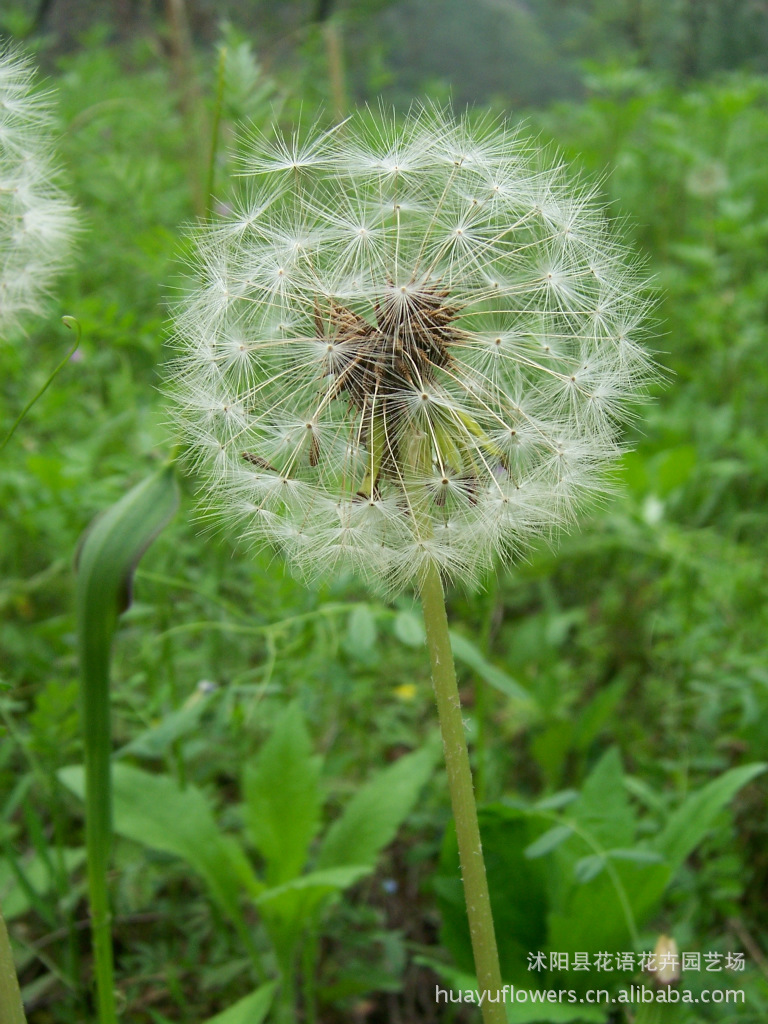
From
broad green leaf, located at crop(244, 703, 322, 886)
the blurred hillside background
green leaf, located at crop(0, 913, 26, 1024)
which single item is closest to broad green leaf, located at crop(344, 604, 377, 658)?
the blurred hillside background

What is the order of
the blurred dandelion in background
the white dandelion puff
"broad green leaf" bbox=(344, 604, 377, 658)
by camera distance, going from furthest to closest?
1. "broad green leaf" bbox=(344, 604, 377, 658)
2. the blurred dandelion in background
3. the white dandelion puff

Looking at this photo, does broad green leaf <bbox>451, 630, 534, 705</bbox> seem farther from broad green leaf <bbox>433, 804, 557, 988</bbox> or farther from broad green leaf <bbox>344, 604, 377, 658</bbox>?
broad green leaf <bbox>433, 804, 557, 988</bbox>

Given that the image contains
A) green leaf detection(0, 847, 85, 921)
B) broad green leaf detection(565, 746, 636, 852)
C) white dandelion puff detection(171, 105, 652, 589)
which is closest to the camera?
white dandelion puff detection(171, 105, 652, 589)

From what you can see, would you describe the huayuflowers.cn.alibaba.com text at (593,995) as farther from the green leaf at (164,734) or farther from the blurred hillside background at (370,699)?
the green leaf at (164,734)

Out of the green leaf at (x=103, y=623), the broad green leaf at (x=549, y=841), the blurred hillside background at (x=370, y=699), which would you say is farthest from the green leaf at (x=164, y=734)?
the broad green leaf at (x=549, y=841)

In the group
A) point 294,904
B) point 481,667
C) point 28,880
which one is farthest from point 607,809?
point 28,880

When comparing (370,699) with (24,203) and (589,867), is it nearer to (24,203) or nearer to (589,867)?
(589,867)

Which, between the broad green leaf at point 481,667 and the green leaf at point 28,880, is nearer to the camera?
the broad green leaf at point 481,667

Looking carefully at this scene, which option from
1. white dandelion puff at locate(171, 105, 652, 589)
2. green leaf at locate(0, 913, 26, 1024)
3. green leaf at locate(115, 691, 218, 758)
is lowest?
green leaf at locate(0, 913, 26, 1024)
